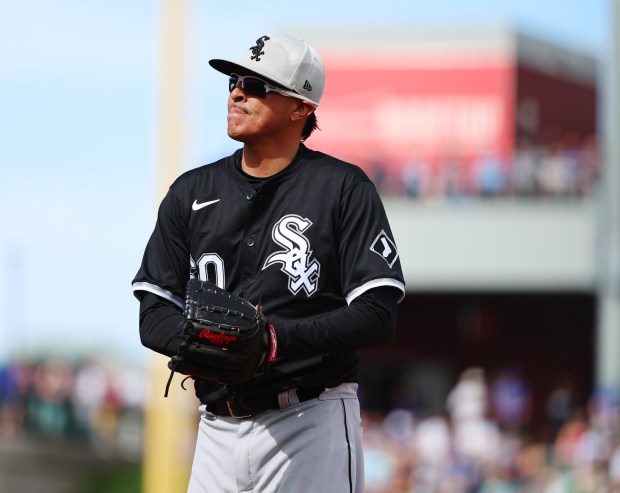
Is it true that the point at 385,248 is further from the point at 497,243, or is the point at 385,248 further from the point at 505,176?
the point at 497,243

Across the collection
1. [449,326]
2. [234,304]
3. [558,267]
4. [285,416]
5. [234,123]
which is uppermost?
[234,123]

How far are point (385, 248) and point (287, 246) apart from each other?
1.03 ft

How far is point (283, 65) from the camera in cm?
418

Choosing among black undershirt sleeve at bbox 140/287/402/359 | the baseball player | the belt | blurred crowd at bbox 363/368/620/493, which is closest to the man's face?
the baseball player

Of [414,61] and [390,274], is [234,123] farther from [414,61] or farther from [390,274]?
[414,61]

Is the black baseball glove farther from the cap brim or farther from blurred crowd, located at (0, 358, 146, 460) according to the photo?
blurred crowd, located at (0, 358, 146, 460)

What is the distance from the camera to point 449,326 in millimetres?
28188

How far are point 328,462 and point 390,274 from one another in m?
0.65

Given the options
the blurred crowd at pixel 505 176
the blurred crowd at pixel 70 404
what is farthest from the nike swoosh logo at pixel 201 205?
the blurred crowd at pixel 70 404

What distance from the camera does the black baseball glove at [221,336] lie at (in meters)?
3.88

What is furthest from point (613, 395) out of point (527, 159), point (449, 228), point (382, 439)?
point (449, 228)

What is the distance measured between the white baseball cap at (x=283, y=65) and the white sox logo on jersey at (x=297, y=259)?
434 mm

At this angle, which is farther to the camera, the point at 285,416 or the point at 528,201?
the point at 528,201

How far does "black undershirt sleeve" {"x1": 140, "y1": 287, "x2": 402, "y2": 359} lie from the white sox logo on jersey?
14 cm
